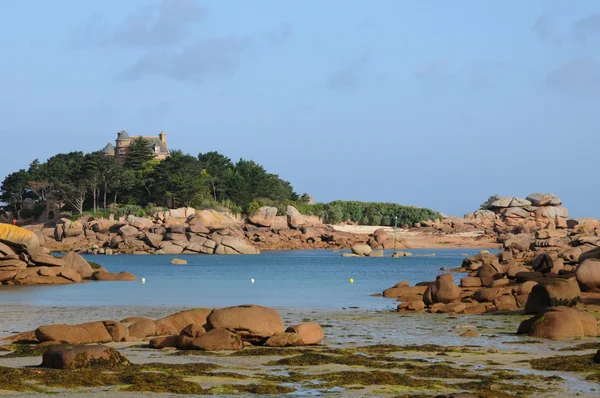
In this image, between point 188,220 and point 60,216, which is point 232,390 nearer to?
point 188,220

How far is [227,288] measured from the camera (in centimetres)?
4922

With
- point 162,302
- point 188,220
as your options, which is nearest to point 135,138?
point 188,220

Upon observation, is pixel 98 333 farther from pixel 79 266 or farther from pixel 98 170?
pixel 98 170

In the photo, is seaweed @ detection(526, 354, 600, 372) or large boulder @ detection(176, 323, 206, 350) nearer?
seaweed @ detection(526, 354, 600, 372)

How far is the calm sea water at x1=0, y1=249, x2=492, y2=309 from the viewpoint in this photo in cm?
3859

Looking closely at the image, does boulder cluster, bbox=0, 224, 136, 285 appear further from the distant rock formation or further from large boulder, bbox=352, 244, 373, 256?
the distant rock formation

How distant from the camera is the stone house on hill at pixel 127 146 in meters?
137

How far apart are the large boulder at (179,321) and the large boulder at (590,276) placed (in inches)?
587

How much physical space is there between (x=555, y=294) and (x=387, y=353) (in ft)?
32.2

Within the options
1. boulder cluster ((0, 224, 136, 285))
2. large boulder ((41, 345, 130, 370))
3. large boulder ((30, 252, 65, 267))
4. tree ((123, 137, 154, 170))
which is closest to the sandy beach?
tree ((123, 137, 154, 170))

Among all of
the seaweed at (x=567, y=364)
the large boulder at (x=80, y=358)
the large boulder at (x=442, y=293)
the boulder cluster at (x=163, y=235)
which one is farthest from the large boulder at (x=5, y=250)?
the boulder cluster at (x=163, y=235)

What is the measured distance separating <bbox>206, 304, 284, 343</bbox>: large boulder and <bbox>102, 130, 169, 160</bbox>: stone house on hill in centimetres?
11314

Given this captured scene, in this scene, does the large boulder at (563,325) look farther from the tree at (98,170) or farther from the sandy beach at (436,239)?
the sandy beach at (436,239)

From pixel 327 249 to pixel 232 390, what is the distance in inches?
4192
